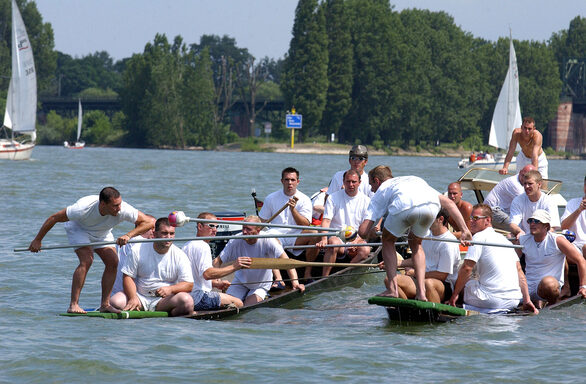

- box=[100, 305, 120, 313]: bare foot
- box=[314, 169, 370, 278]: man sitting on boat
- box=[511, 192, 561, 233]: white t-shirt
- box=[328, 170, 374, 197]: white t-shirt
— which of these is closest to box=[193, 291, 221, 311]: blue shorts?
box=[100, 305, 120, 313]: bare foot

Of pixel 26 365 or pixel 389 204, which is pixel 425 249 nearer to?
pixel 389 204

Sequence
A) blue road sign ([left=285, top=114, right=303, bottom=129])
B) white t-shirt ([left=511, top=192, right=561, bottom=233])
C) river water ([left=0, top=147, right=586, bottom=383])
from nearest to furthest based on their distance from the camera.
Result: 1. river water ([left=0, top=147, right=586, bottom=383])
2. white t-shirt ([left=511, top=192, right=561, bottom=233])
3. blue road sign ([left=285, top=114, right=303, bottom=129])

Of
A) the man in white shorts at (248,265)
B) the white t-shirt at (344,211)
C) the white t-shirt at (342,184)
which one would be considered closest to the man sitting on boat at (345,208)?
the white t-shirt at (344,211)

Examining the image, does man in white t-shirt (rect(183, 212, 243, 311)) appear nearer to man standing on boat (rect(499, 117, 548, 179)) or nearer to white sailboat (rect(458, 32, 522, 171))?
man standing on boat (rect(499, 117, 548, 179))

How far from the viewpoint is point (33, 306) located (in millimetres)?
10797

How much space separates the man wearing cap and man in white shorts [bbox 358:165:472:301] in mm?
1534

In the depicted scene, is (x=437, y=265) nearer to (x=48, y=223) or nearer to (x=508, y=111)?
(x=48, y=223)

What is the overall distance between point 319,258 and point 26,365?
15.6 ft

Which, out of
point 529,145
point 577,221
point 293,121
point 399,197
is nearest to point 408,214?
point 399,197

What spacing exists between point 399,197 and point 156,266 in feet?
8.15

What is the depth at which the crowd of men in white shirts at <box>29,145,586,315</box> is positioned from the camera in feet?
28.1

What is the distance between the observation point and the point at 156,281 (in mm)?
9234

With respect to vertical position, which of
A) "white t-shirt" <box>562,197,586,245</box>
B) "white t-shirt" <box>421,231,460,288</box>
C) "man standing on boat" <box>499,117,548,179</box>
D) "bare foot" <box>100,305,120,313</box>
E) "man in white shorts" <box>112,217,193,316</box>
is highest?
"man standing on boat" <box>499,117,548,179</box>

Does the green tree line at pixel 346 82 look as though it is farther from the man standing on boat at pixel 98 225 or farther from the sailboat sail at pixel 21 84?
the man standing on boat at pixel 98 225
